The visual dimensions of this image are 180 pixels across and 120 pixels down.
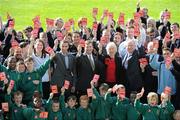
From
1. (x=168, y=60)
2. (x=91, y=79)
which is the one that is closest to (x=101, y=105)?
(x=91, y=79)

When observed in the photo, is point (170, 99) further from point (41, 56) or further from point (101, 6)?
point (101, 6)

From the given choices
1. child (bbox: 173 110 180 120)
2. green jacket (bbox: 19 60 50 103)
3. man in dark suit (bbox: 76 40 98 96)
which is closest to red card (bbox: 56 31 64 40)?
man in dark suit (bbox: 76 40 98 96)

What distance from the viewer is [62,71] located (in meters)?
12.3

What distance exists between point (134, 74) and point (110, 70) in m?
0.54

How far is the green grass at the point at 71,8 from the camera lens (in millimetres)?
25766

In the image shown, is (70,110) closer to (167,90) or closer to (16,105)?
(16,105)

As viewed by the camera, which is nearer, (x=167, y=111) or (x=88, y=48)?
(x=167, y=111)

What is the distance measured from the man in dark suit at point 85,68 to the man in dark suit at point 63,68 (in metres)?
0.14

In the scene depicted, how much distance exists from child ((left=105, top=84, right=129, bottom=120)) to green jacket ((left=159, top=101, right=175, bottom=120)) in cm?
73

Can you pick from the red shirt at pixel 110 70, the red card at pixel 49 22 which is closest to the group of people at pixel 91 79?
the red shirt at pixel 110 70

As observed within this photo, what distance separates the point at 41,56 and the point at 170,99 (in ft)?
9.74

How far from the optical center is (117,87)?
1155 cm

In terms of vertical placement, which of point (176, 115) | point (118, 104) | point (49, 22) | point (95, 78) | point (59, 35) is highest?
point (49, 22)

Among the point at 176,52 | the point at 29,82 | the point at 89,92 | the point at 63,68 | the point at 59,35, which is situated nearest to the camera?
the point at 89,92
